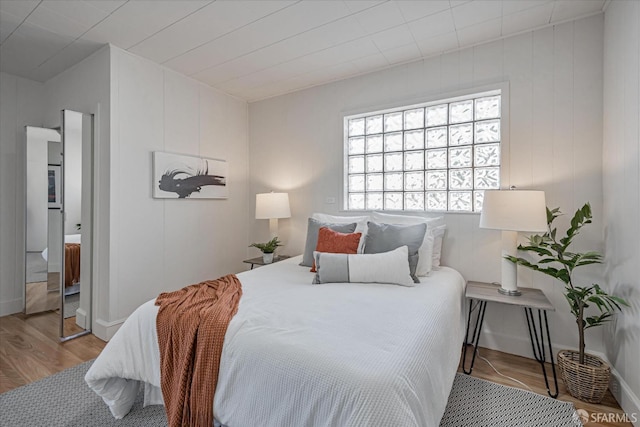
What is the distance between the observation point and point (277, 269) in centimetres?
267

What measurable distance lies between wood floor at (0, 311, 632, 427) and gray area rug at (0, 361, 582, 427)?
130 mm

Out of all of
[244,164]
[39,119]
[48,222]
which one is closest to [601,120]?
[244,164]

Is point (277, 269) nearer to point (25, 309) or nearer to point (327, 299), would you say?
point (327, 299)

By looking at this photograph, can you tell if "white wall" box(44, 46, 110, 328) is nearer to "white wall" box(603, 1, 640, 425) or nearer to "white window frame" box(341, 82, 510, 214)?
"white window frame" box(341, 82, 510, 214)

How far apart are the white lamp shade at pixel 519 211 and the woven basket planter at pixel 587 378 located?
861 millimetres

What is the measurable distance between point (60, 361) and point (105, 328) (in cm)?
40

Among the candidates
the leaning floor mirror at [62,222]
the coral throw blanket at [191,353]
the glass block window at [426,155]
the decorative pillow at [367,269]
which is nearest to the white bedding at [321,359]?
the coral throw blanket at [191,353]

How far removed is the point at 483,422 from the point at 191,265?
2.96 m

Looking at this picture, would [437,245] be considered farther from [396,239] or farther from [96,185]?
[96,185]

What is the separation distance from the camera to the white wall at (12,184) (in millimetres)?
3371

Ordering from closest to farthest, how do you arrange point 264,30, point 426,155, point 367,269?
point 367,269
point 264,30
point 426,155

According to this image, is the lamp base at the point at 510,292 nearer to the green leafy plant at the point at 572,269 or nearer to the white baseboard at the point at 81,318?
the green leafy plant at the point at 572,269

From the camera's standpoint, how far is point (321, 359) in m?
1.19

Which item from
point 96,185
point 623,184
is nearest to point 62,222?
point 96,185
